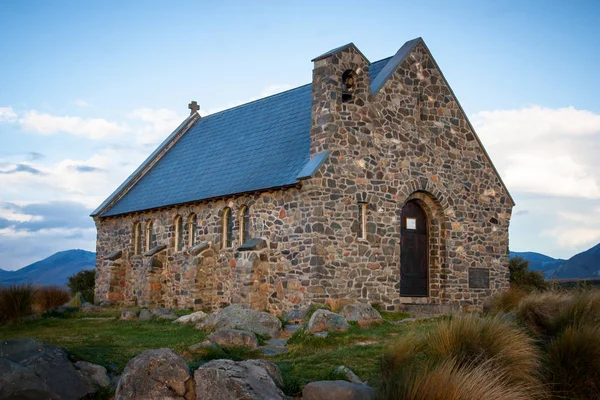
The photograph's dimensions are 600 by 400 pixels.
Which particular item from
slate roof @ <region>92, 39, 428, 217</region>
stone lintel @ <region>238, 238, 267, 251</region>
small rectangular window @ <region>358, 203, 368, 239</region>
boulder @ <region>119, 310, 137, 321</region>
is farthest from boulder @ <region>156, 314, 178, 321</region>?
small rectangular window @ <region>358, 203, 368, 239</region>

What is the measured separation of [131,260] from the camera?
3067 cm

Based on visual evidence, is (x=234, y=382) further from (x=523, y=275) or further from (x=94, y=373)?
(x=523, y=275)

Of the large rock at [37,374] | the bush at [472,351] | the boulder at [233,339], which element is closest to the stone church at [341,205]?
the boulder at [233,339]

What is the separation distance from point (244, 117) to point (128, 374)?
21513mm

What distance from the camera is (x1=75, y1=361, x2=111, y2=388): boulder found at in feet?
34.2

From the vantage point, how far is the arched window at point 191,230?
26703 mm

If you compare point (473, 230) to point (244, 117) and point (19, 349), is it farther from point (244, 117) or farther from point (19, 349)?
point (19, 349)

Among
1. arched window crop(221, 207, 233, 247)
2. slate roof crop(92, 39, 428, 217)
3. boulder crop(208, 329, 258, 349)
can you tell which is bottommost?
boulder crop(208, 329, 258, 349)

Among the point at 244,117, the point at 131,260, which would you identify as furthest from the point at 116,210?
the point at 244,117

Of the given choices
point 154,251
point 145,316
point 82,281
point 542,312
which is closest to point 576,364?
point 542,312

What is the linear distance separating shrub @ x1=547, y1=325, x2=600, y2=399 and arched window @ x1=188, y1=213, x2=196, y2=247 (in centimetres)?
1736

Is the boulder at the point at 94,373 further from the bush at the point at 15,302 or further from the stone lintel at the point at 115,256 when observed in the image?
the stone lintel at the point at 115,256

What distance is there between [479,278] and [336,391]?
16.6m

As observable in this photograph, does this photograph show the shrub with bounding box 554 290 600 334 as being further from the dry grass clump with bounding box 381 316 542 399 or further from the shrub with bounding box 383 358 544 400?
the shrub with bounding box 383 358 544 400
